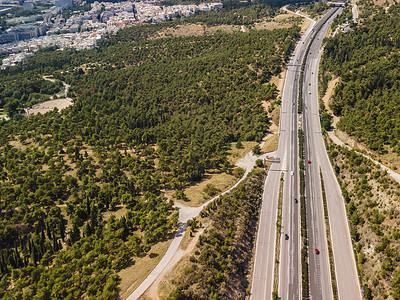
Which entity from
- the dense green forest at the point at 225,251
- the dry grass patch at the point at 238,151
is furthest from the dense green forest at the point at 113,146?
the dense green forest at the point at 225,251

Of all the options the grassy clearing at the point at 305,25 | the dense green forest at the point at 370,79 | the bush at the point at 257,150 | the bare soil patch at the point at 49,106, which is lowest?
the bush at the point at 257,150

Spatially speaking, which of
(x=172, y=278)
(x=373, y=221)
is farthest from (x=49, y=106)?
(x=373, y=221)

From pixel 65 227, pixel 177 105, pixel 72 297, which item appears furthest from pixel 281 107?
pixel 72 297

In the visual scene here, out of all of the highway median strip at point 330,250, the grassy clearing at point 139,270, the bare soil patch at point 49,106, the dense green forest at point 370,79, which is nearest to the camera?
the grassy clearing at point 139,270

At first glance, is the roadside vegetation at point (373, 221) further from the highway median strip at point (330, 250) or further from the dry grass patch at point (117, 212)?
the dry grass patch at point (117, 212)

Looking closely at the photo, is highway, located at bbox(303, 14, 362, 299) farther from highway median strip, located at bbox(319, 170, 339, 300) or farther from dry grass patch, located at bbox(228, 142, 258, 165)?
dry grass patch, located at bbox(228, 142, 258, 165)
